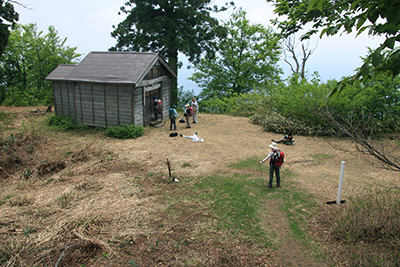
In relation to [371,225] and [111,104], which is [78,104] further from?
[371,225]

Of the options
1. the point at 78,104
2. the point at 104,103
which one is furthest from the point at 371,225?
the point at 78,104

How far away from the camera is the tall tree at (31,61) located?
2877 centimetres

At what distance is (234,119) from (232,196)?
1230cm

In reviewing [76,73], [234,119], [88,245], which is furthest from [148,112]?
[88,245]

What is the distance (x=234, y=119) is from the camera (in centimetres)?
2052

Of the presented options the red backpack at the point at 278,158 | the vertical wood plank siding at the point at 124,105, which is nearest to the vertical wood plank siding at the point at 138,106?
the vertical wood plank siding at the point at 124,105

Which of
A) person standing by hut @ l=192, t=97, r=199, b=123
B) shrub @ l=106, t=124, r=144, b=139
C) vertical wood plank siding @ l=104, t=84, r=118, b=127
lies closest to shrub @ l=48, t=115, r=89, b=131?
vertical wood plank siding @ l=104, t=84, r=118, b=127

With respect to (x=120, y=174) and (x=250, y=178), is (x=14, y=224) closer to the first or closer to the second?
(x=120, y=174)

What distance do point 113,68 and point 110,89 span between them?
1.44 metres

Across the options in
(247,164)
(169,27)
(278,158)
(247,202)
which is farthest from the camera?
(169,27)

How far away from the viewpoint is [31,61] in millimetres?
29422

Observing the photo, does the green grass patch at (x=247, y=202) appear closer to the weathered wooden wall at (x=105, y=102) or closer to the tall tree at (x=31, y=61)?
the weathered wooden wall at (x=105, y=102)

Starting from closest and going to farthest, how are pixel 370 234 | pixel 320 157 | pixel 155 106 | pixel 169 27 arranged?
pixel 370 234
pixel 320 157
pixel 155 106
pixel 169 27

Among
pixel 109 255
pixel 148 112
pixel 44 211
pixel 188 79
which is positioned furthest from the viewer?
pixel 188 79
